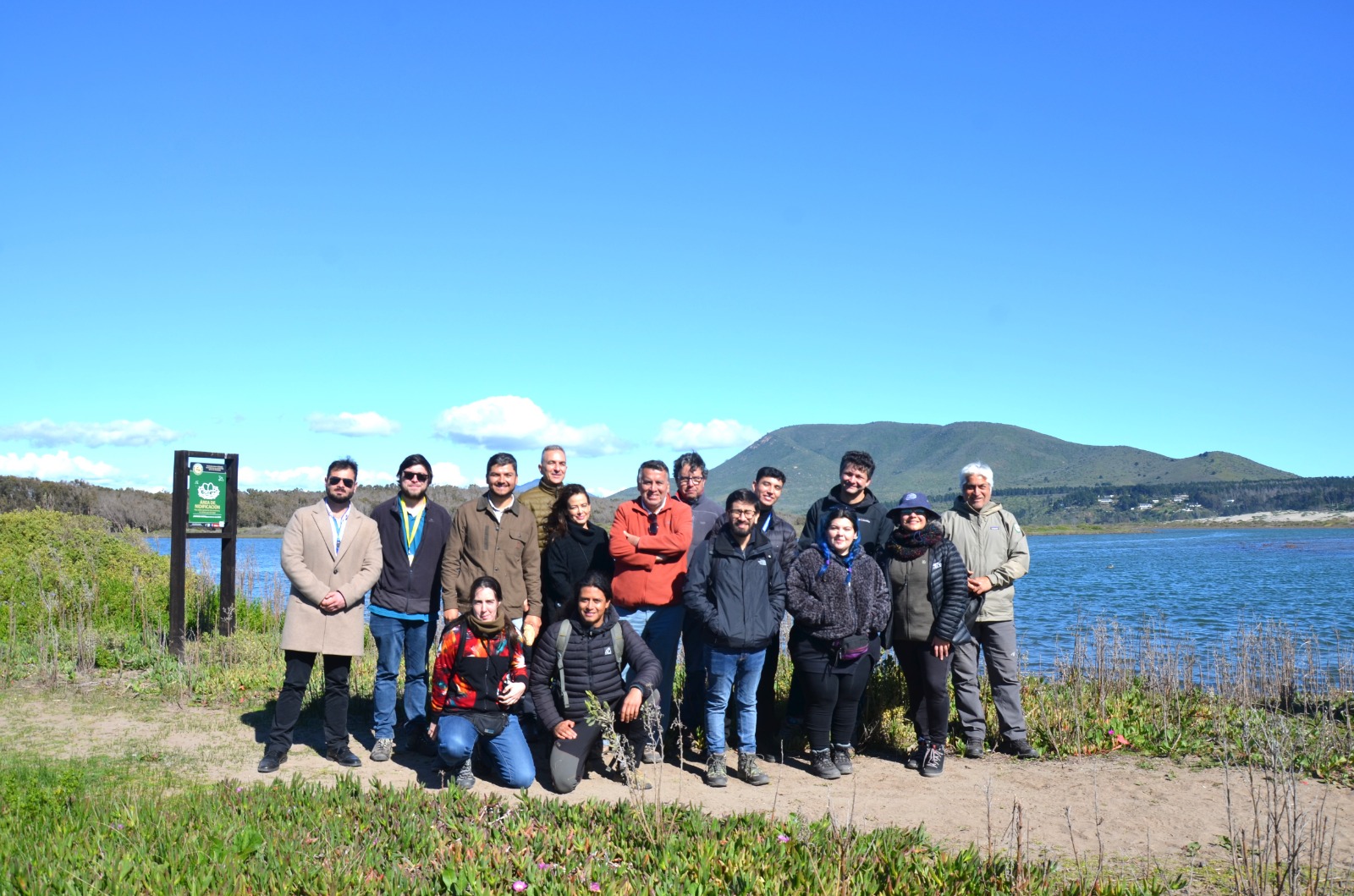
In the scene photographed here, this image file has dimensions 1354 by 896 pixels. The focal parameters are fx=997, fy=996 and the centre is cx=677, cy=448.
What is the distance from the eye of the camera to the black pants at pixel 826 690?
6.32 meters

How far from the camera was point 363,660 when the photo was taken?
9969 mm

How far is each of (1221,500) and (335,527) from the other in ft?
520

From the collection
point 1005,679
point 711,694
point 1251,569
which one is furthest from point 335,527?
point 1251,569

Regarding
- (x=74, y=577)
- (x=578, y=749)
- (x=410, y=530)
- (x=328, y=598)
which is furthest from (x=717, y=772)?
(x=74, y=577)

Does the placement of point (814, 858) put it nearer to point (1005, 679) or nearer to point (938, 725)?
point (938, 725)

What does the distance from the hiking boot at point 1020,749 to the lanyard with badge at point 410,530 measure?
14.0 ft

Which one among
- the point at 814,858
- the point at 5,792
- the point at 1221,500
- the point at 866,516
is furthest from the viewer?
the point at 1221,500

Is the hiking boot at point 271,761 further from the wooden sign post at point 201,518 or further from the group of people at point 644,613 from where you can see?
the wooden sign post at point 201,518

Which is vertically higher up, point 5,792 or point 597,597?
point 597,597

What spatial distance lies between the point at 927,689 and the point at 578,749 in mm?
2282

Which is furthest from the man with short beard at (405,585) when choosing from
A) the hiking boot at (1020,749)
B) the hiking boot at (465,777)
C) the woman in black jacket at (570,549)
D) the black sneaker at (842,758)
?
the hiking boot at (1020,749)

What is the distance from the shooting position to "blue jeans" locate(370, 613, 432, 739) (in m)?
6.58

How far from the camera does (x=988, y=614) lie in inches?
264

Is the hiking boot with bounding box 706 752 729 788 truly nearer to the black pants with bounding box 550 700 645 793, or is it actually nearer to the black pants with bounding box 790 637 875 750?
the black pants with bounding box 550 700 645 793
